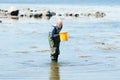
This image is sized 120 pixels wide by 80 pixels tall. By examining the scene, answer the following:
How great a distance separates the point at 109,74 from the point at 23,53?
7624 millimetres

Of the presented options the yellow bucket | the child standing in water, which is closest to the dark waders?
the child standing in water

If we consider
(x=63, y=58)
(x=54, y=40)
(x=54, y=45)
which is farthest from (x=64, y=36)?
(x=63, y=58)

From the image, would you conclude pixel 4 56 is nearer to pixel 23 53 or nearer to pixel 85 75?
pixel 23 53

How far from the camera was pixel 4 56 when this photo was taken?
2498 centimetres

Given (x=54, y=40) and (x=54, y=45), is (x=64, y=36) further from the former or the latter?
(x=54, y=45)

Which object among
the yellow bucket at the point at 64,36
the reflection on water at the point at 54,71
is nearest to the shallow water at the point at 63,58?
the reflection on water at the point at 54,71

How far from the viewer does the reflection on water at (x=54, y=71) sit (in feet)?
63.2

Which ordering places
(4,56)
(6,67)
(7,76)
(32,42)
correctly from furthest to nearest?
(32,42)
(4,56)
(6,67)
(7,76)

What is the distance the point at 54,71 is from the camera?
20.8 meters

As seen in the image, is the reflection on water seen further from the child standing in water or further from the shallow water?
the child standing in water

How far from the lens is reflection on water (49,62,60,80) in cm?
1926

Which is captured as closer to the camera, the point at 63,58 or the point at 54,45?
the point at 54,45

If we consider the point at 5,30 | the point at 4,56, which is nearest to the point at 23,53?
the point at 4,56

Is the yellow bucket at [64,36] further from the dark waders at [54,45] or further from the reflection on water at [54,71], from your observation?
the reflection on water at [54,71]
